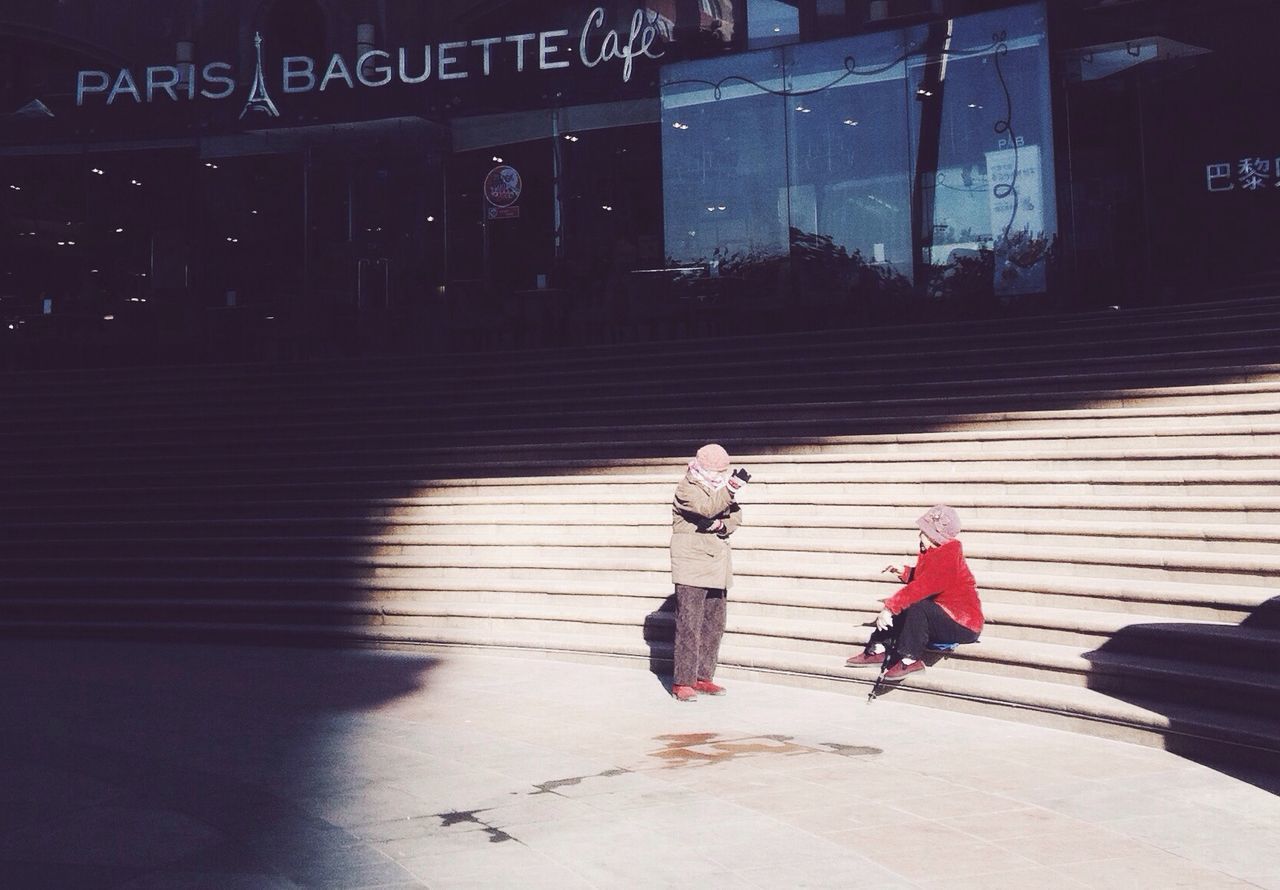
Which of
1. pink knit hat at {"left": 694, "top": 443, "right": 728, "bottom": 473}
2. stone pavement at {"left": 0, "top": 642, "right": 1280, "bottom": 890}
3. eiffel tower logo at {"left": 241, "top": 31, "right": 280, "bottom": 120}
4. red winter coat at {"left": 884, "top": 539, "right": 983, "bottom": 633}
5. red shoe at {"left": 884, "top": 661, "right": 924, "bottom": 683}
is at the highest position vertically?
eiffel tower logo at {"left": 241, "top": 31, "right": 280, "bottom": 120}

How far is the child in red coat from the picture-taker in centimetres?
765

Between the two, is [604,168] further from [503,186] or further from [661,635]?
[661,635]

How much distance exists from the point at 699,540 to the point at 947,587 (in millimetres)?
1503

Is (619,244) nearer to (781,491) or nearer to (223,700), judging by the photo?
(781,491)

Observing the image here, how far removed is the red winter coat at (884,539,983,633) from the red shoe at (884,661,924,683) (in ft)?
1.05

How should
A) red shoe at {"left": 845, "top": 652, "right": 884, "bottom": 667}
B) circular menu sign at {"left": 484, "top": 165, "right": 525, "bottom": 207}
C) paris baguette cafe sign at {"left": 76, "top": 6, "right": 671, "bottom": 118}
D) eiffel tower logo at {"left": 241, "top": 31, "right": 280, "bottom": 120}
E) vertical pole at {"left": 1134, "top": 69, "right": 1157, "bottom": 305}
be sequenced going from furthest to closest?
circular menu sign at {"left": 484, "top": 165, "right": 525, "bottom": 207}, eiffel tower logo at {"left": 241, "top": 31, "right": 280, "bottom": 120}, paris baguette cafe sign at {"left": 76, "top": 6, "right": 671, "bottom": 118}, vertical pole at {"left": 1134, "top": 69, "right": 1157, "bottom": 305}, red shoe at {"left": 845, "top": 652, "right": 884, "bottom": 667}

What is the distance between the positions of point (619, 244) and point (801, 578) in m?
12.2

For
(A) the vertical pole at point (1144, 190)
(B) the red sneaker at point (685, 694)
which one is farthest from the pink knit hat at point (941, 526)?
(A) the vertical pole at point (1144, 190)

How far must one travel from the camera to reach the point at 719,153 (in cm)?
2006

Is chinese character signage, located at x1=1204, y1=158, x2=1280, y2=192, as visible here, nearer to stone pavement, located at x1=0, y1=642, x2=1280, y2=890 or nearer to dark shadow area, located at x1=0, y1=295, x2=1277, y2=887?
→ dark shadow area, located at x1=0, y1=295, x2=1277, y2=887

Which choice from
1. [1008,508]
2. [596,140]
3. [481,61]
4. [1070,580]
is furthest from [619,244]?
[1070,580]

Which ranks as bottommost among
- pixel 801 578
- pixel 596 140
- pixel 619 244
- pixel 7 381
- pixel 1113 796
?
pixel 1113 796

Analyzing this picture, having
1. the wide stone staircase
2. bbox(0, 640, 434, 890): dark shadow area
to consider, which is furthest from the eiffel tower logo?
bbox(0, 640, 434, 890): dark shadow area

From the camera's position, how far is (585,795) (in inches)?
221
